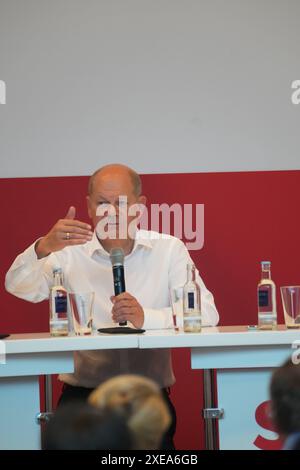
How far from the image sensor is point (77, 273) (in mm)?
2959

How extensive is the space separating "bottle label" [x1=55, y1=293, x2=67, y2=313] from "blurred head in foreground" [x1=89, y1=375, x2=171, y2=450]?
117 cm

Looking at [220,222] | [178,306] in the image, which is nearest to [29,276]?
[178,306]

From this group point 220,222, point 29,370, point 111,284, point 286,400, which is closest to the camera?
point 286,400

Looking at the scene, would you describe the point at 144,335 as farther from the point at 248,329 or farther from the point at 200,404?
the point at 200,404

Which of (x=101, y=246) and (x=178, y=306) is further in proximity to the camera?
(x=101, y=246)

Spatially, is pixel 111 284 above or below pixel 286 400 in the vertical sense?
above

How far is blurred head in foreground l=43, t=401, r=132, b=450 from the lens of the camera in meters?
1.08

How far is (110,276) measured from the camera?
2.96m

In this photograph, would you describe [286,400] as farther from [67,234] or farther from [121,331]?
[67,234]

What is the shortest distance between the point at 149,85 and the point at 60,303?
1.85 metres

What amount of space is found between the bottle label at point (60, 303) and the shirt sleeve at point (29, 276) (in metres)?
0.31
